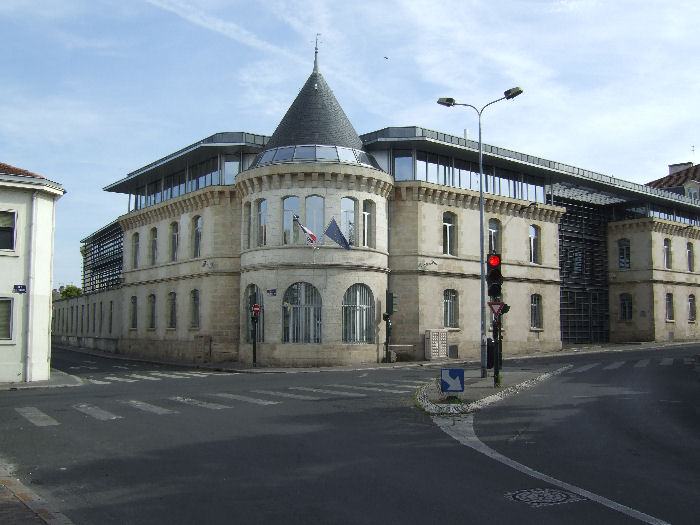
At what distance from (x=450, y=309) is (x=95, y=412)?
87.1 ft

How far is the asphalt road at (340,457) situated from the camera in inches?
276

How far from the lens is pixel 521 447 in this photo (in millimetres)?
10484

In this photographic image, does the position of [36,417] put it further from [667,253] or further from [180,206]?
[667,253]

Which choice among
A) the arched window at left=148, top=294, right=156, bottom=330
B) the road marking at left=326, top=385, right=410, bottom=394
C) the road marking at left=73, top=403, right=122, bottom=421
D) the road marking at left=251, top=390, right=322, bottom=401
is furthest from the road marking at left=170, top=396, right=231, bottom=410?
the arched window at left=148, top=294, right=156, bottom=330

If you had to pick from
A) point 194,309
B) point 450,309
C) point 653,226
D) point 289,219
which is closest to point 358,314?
point 289,219

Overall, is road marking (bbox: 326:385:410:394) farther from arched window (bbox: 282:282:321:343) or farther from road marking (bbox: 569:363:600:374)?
arched window (bbox: 282:282:321:343)

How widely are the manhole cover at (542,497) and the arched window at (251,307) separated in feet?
87.4

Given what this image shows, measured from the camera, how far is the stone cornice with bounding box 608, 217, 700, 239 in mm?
54062

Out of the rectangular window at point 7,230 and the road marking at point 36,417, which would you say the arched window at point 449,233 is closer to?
the rectangular window at point 7,230

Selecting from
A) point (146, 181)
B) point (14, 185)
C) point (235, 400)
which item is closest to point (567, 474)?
point (235, 400)

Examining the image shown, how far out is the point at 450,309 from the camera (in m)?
38.9

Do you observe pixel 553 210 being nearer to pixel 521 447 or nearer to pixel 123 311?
pixel 123 311

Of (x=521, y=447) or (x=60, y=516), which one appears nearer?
(x=60, y=516)

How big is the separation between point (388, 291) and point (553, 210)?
54.1 feet
